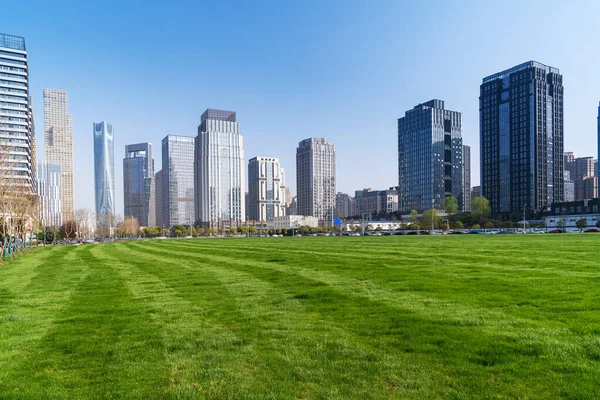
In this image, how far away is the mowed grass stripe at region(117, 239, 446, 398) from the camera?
21.0ft

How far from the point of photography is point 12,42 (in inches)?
5935

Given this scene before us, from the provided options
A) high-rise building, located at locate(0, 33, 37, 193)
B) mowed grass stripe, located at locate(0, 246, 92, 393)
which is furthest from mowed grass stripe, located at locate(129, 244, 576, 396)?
high-rise building, located at locate(0, 33, 37, 193)

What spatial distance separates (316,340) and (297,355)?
933mm

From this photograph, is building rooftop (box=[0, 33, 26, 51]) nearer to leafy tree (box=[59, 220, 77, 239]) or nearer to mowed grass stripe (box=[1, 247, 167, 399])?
leafy tree (box=[59, 220, 77, 239])

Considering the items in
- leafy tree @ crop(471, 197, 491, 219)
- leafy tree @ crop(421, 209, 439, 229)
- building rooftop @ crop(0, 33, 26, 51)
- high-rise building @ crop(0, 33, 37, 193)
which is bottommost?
leafy tree @ crop(421, 209, 439, 229)

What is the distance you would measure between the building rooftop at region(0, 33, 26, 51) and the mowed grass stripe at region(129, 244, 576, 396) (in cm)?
18504

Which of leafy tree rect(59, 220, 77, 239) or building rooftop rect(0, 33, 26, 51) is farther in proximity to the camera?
building rooftop rect(0, 33, 26, 51)

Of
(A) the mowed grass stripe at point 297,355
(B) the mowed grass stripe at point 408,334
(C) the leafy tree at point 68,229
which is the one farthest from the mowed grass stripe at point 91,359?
(C) the leafy tree at point 68,229

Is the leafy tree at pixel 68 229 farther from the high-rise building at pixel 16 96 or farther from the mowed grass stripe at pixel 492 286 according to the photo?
the mowed grass stripe at pixel 492 286

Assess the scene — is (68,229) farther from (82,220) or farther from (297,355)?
(297,355)

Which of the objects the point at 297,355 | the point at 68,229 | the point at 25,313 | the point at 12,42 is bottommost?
the point at 68,229

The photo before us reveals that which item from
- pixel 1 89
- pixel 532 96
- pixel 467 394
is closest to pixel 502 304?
pixel 467 394

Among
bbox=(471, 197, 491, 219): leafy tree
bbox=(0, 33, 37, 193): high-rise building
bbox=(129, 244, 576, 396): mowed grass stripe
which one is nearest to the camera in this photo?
bbox=(129, 244, 576, 396): mowed grass stripe

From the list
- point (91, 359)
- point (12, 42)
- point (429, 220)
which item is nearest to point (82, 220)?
point (12, 42)
